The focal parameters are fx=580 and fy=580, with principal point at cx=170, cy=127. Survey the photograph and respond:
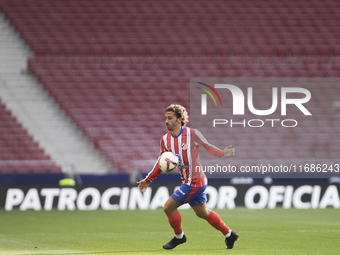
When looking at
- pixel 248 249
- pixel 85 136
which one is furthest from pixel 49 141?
pixel 248 249

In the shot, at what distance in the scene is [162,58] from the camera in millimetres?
21172

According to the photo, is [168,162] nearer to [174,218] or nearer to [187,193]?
[187,193]

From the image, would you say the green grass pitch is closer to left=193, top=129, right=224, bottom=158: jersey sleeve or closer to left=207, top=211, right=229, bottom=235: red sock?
left=207, top=211, right=229, bottom=235: red sock

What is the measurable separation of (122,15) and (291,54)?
21.8 ft

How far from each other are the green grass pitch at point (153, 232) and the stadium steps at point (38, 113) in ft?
17.8

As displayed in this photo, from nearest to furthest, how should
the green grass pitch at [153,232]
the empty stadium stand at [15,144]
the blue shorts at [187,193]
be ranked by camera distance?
the blue shorts at [187,193] → the green grass pitch at [153,232] → the empty stadium stand at [15,144]

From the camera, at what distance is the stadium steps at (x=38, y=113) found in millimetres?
18578

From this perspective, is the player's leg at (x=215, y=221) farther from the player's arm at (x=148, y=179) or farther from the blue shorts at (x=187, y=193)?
the player's arm at (x=148, y=179)

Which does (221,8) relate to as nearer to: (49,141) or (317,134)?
(317,134)

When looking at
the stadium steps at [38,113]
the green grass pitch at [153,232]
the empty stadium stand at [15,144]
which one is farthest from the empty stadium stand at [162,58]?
the green grass pitch at [153,232]

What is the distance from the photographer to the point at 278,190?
14430 millimetres

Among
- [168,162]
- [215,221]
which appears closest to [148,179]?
[168,162]

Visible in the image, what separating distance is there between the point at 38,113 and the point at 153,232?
37.5 ft

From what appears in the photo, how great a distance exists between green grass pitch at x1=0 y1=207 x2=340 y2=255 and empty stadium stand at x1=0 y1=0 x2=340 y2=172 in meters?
5.54
